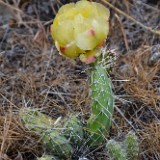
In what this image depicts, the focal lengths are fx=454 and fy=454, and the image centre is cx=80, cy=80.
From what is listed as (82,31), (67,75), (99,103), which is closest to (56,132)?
(99,103)

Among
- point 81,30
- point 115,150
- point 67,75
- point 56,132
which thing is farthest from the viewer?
point 67,75

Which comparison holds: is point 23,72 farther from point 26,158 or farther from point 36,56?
point 26,158

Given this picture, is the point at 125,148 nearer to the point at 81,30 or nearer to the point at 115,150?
the point at 115,150

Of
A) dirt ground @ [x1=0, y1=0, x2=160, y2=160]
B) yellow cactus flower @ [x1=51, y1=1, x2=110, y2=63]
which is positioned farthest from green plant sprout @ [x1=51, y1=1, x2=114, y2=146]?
dirt ground @ [x1=0, y1=0, x2=160, y2=160]

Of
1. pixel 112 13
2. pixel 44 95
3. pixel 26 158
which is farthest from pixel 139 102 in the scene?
pixel 112 13

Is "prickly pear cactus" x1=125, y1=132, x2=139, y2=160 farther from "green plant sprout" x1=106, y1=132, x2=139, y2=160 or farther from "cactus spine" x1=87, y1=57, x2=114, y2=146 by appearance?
"cactus spine" x1=87, y1=57, x2=114, y2=146

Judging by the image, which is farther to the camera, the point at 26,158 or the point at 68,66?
the point at 68,66
